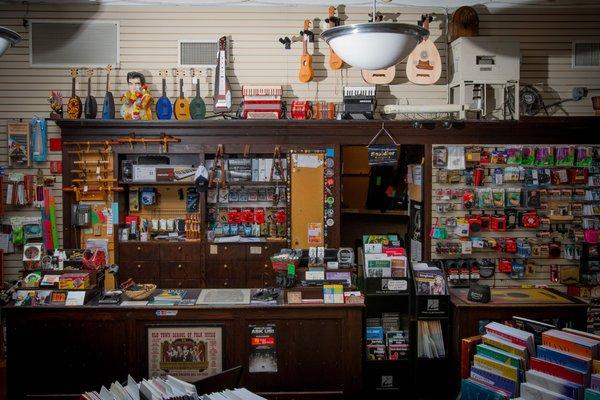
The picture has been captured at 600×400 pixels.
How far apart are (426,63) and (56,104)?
4870 millimetres

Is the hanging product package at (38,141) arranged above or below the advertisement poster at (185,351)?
above

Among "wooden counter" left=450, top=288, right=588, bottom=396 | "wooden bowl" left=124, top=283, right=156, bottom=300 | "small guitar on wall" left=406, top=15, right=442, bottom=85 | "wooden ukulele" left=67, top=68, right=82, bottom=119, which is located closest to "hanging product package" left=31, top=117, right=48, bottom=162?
"wooden ukulele" left=67, top=68, right=82, bottom=119

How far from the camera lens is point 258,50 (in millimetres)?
8266

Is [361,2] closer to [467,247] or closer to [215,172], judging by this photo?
[215,172]

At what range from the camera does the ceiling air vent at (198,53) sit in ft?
27.0

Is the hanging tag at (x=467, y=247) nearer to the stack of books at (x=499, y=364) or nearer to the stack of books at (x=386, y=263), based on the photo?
the stack of books at (x=386, y=263)

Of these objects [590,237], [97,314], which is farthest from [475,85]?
[97,314]

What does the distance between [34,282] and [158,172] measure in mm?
2609

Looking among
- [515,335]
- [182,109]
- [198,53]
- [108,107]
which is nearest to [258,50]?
[198,53]

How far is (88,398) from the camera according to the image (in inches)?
135

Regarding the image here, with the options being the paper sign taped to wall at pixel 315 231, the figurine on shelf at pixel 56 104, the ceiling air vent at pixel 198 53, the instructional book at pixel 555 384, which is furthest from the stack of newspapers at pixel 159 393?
the ceiling air vent at pixel 198 53

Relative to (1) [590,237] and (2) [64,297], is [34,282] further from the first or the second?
(1) [590,237]

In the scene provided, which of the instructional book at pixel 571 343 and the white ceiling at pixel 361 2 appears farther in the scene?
the white ceiling at pixel 361 2

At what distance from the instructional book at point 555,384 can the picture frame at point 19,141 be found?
22.3 ft
